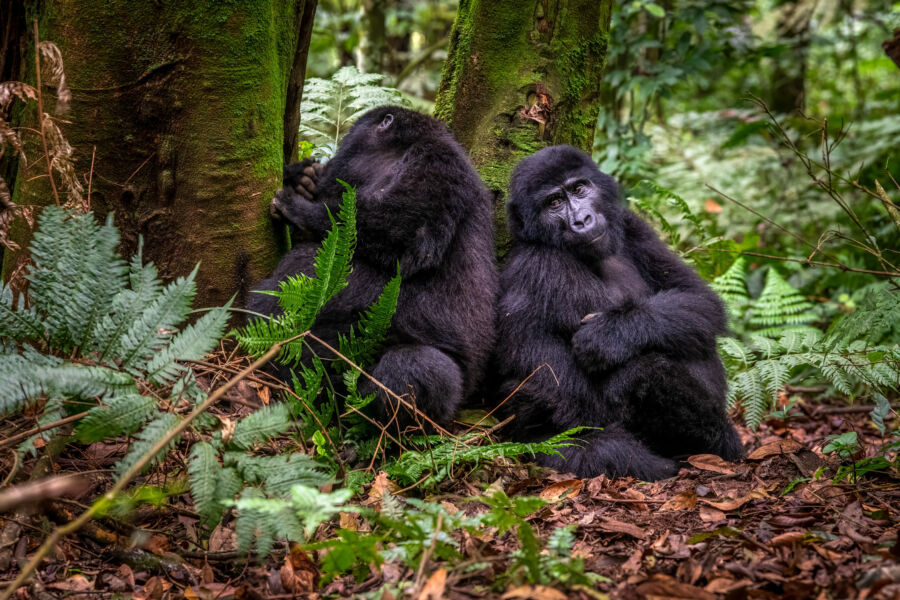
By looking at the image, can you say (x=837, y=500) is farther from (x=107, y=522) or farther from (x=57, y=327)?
(x=57, y=327)

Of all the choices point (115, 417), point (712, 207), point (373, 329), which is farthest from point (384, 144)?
point (712, 207)

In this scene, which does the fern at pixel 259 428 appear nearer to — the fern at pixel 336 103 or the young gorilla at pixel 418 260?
the young gorilla at pixel 418 260

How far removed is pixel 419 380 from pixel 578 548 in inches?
45.6

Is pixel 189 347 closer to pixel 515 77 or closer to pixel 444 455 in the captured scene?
pixel 444 455

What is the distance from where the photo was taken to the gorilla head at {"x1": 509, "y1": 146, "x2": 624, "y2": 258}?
392 centimetres

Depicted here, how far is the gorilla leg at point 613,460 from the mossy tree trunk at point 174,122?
183 centimetres

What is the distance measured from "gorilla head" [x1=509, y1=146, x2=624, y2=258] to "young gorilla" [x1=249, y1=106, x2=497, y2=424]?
34 cm

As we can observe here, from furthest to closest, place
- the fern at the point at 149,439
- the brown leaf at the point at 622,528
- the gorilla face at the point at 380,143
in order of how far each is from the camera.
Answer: the gorilla face at the point at 380,143
the brown leaf at the point at 622,528
the fern at the point at 149,439

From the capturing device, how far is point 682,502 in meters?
2.81

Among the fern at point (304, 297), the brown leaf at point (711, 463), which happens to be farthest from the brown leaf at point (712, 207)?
the fern at point (304, 297)

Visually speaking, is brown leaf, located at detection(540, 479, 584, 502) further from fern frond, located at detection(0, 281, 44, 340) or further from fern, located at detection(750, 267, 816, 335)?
fern, located at detection(750, 267, 816, 335)

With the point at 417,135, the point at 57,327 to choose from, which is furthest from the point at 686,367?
the point at 57,327

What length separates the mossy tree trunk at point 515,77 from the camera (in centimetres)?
426

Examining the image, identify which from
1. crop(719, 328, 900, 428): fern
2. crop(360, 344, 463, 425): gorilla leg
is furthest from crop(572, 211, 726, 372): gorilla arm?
crop(360, 344, 463, 425): gorilla leg
